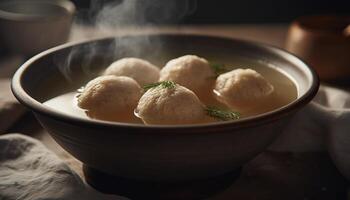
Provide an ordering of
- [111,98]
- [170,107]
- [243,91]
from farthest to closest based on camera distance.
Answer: [243,91], [111,98], [170,107]

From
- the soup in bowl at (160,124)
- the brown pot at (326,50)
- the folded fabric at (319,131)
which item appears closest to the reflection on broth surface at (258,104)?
the soup in bowl at (160,124)

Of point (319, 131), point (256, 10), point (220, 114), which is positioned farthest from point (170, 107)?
point (256, 10)

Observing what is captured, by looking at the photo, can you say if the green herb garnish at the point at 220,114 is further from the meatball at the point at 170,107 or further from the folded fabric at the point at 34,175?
the folded fabric at the point at 34,175

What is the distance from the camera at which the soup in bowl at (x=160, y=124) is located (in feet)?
4.04

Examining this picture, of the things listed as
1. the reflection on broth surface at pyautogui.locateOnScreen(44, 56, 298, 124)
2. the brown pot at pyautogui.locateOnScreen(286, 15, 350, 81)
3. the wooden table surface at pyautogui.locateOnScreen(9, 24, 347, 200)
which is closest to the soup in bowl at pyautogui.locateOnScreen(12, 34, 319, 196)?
the reflection on broth surface at pyautogui.locateOnScreen(44, 56, 298, 124)

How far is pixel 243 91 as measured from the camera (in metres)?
1.60

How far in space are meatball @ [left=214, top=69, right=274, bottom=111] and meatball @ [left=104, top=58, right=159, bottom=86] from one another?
24cm

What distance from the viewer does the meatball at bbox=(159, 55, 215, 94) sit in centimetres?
167

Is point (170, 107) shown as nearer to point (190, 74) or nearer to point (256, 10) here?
point (190, 74)

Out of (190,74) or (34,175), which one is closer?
(34,175)

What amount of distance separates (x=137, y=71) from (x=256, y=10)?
2.24 m

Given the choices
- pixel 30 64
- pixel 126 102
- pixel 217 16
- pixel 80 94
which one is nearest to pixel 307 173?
pixel 126 102

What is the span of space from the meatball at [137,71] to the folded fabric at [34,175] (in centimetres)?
34

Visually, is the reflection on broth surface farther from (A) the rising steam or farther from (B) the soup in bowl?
(A) the rising steam
